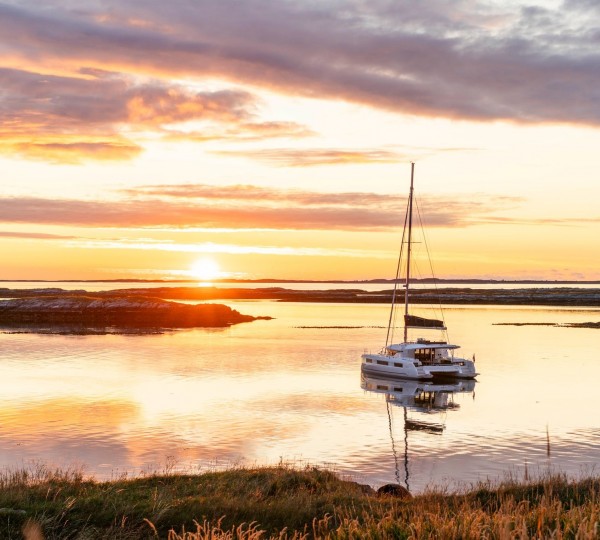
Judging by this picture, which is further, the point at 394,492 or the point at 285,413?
the point at 285,413

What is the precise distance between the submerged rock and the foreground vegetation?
256 ft

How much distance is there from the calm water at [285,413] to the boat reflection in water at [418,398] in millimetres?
220

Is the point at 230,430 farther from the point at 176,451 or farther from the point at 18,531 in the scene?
the point at 18,531

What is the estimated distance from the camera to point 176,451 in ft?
84.8

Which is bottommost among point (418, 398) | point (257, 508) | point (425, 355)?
point (418, 398)

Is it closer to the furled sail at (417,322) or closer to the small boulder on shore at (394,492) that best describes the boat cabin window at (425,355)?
the furled sail at (417,322)

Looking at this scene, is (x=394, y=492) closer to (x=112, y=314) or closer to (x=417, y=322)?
(x=417, y=322)

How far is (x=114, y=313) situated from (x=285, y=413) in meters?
71.6

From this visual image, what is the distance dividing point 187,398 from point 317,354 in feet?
76.7

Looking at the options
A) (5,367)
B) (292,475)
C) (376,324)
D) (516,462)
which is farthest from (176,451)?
(376,324)

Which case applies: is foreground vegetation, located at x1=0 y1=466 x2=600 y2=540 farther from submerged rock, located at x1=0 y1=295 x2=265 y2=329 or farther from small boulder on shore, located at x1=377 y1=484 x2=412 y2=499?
submerged rock, located at x1=0 y1=295 x2=265 y2=329

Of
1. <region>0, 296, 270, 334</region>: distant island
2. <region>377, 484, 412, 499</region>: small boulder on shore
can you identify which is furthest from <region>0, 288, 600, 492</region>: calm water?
<region>0, 296, 270, 334</region>: distant island

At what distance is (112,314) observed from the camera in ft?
328

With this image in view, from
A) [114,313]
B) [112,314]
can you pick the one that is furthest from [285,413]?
[114,313]
